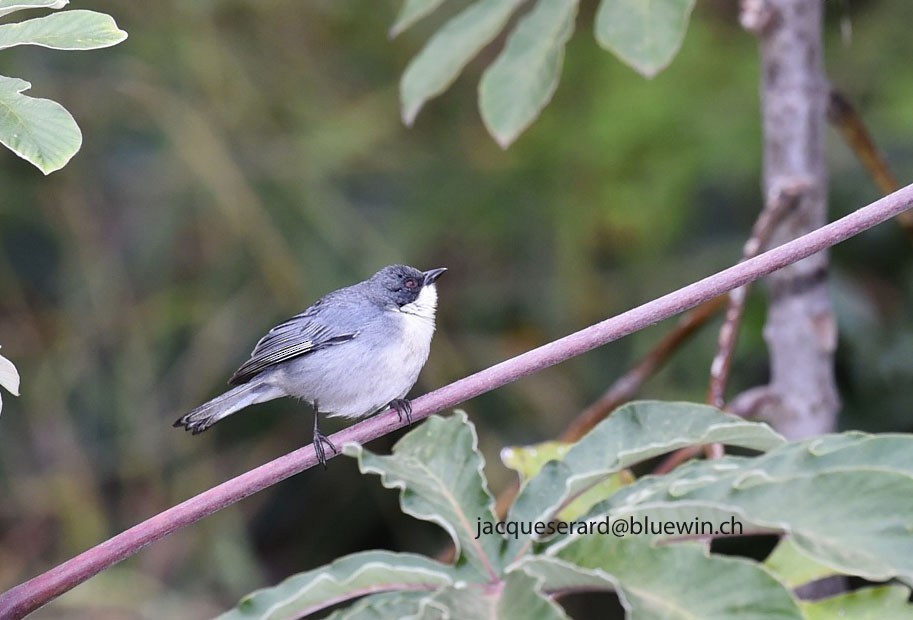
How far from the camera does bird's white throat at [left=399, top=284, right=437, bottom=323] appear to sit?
3.14 meters

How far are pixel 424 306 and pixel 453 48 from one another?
97 centimetres

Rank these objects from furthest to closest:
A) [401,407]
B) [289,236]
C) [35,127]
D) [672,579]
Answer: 1. [289,236]
2. [401,407]
3. [35,127]
4. [672,579]

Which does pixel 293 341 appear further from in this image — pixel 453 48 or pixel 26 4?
pixel 26 4

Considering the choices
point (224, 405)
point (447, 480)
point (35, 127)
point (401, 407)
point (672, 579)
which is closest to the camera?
point (672, 579)

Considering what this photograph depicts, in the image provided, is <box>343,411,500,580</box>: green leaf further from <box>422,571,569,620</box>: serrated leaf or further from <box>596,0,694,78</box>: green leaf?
<box>596,0,694,78</box>: green leaf

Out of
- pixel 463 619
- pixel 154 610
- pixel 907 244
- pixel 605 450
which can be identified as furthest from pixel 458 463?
pixel 907 244

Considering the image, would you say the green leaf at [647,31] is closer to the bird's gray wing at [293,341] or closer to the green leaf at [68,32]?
the green leaf at [68,32]

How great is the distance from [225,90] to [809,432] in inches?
125

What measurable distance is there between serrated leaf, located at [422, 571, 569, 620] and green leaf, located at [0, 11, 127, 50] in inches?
38.0

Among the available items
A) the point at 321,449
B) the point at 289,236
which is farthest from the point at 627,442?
the point at 289,236

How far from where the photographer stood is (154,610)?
3777 mm

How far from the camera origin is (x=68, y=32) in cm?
163

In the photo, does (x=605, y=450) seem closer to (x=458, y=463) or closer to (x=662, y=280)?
(x=458, y=463)

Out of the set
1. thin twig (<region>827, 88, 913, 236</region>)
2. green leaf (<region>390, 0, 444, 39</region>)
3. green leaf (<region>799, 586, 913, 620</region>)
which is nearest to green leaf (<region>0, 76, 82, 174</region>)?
green leaf (<region>390, 0, 444, 39</region>)
